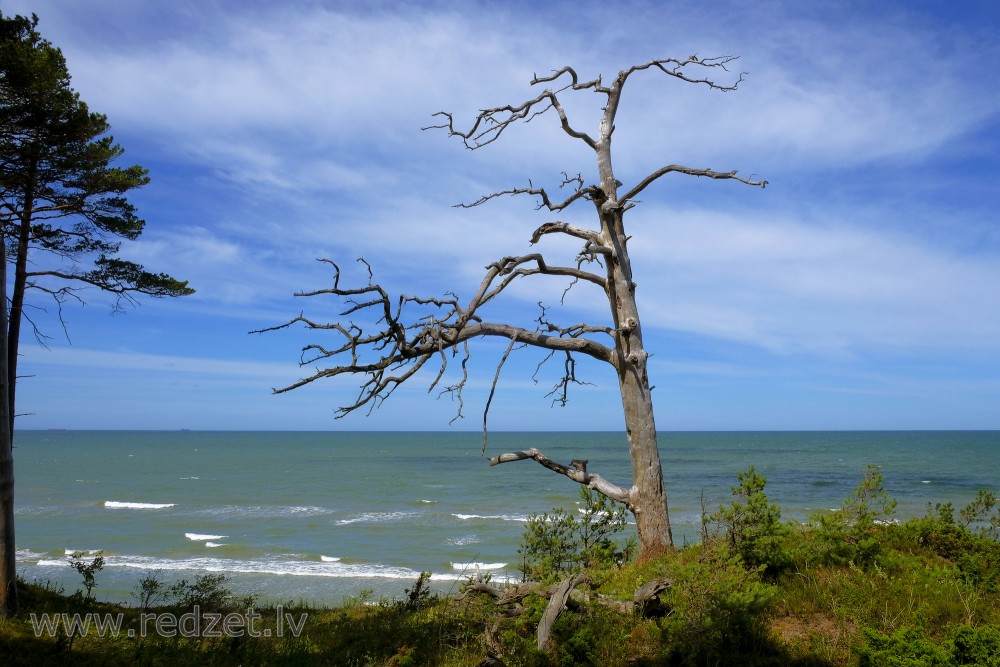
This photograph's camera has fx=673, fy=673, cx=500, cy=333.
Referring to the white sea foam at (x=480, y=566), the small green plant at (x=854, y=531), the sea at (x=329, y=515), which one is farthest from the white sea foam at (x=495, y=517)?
the small green plant at (x=854, y=531)

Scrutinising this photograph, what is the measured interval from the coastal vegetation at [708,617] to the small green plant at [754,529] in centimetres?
2

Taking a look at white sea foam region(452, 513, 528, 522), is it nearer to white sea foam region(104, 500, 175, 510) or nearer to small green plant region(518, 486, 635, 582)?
white sea foam region(104, 500, 175, 510)

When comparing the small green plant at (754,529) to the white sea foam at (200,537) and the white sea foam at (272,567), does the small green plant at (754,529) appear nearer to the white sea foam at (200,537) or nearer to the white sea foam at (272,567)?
the white sea foam at (272,567)

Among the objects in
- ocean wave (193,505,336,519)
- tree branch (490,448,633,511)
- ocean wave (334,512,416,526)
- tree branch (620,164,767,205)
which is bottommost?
ocean wave (193,505,336,519)

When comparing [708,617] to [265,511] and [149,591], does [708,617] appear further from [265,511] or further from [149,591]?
[265,511]

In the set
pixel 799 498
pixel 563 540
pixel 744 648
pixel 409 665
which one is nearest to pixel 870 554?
pixel 744 648

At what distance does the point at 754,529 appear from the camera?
24.6 ft

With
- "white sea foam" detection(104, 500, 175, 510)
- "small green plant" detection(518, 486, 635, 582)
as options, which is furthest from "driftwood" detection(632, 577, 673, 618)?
"white sea foam" detection(104, 500, 175, 510)

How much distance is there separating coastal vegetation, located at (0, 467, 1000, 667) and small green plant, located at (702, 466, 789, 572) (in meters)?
0.02

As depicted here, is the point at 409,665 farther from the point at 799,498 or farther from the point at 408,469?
the point at 408,469

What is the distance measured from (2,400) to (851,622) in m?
9.62

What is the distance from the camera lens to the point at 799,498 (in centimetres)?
3859

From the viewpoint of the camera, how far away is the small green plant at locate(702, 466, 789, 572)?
7.13 meters

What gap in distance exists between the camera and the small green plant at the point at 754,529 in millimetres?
7129
